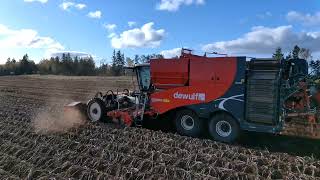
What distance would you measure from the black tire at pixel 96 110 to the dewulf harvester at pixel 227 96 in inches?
39.9

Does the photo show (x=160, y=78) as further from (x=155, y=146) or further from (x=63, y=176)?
(x=63, y=176)

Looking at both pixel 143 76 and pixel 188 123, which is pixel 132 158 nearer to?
pixel 188 123

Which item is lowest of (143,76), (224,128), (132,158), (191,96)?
(132,158)

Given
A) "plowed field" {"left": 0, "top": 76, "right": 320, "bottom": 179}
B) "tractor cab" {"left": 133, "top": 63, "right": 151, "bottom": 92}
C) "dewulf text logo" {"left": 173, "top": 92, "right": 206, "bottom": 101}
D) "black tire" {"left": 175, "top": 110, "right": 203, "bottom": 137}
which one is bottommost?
"plowed field" {"left": 0, "top": 76, "right": 320, "bottom": 179}

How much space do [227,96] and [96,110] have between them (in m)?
4.76

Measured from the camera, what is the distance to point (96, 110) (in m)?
13.5

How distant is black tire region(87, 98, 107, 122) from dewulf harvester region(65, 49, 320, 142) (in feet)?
3.32

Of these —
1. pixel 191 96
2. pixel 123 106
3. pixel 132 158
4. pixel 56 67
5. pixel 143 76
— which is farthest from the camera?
pixel 56 67

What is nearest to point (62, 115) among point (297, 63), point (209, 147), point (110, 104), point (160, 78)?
point (110, 104)

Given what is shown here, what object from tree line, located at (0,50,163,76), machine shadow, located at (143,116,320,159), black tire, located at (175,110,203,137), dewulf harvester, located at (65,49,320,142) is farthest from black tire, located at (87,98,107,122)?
tree line, located at (0,50,163,76)

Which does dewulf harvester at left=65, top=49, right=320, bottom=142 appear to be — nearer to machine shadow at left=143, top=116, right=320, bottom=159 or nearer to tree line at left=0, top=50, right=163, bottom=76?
machine shadow at left=143, top=116, right=320, bottom=159

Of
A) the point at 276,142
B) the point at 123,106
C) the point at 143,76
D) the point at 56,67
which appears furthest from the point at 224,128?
the point at 56,67

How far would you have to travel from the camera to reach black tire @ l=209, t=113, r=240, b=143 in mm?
10633

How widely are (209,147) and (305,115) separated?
2740mm
